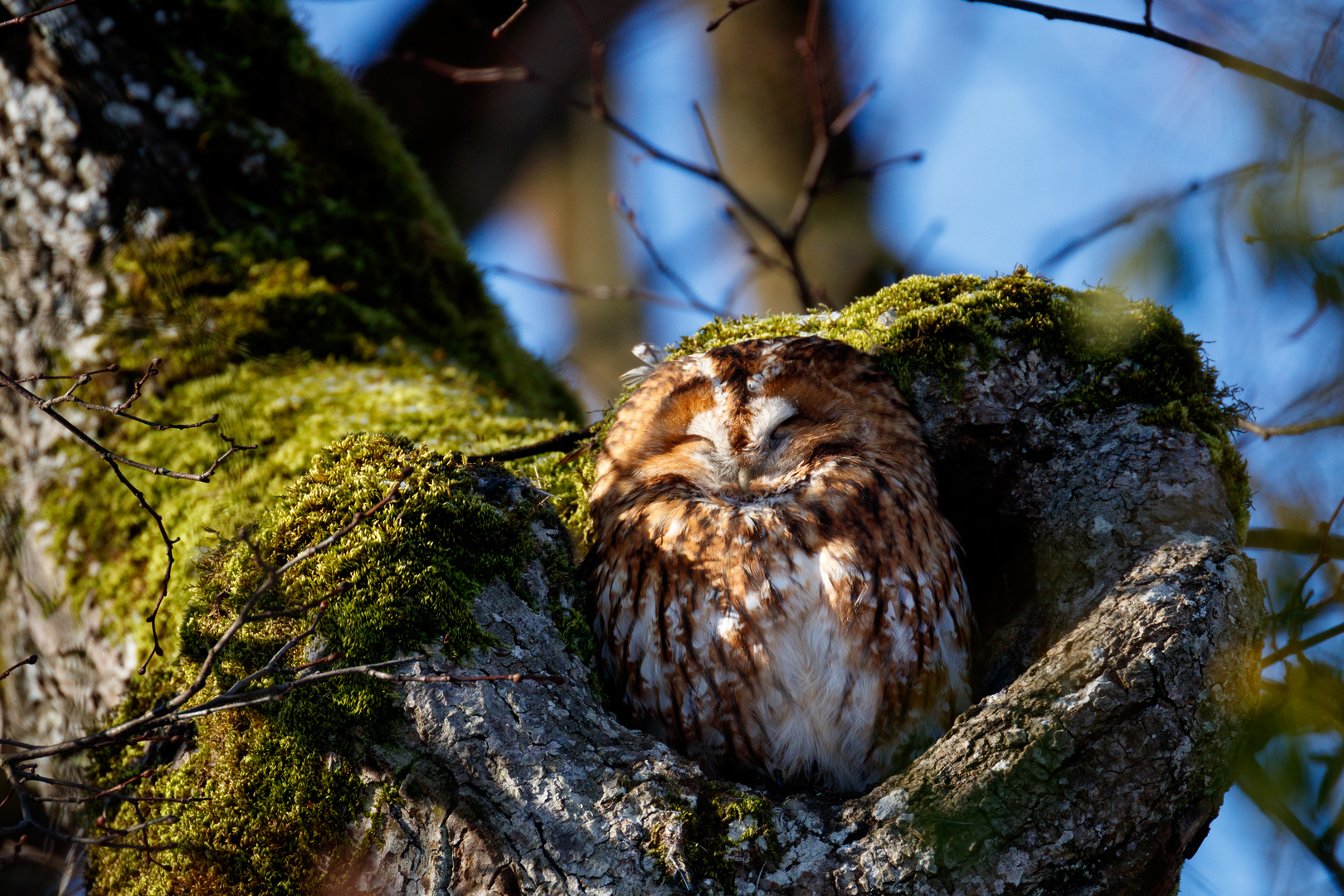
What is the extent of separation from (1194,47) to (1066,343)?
89cm

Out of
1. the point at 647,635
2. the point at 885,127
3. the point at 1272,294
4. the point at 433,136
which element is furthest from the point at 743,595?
the point at 433,136

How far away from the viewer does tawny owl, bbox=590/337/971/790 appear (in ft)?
6.68

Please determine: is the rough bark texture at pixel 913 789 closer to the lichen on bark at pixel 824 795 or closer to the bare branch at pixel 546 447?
the lichen on bark at pixel 824 795

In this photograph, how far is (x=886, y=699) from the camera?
6.79ft

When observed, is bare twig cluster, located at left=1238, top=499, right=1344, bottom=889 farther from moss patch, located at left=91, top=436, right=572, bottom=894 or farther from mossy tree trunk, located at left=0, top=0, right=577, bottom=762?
mossy tree trunk, located at left=0, top=0, right=577, bottom=762

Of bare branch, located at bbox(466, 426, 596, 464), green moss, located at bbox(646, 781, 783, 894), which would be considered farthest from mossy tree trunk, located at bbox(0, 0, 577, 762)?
green moss, located at bbox(646, 781, 783, 894)

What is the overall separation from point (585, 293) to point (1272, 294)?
3.69 meters

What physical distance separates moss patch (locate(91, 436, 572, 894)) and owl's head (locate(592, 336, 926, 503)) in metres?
0.40

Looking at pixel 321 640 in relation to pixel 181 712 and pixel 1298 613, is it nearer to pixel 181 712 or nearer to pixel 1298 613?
pixel 181 712

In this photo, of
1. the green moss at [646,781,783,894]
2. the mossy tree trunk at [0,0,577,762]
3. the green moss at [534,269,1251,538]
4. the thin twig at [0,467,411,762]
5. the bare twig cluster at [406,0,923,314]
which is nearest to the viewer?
the thin twig at [0,467,411,762]

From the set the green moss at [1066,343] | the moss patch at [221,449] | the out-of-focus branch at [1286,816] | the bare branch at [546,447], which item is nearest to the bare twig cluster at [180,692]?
the bare branch at [546,447]

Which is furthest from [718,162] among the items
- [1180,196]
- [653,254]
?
[1180,196]

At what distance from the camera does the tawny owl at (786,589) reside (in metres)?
2.04

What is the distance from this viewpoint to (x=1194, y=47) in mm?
1688
